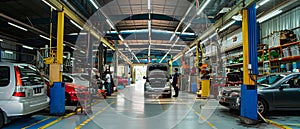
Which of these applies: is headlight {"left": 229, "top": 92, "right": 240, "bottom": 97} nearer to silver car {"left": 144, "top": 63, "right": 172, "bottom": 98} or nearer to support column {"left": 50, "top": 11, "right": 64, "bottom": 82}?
support column {"left": 50, "top": 11, "right": 64, "bottom": 82}

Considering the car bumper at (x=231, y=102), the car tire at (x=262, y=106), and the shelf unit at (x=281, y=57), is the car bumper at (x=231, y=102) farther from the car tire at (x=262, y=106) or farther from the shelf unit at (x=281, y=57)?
the shelf unit at (x=281, y=57)

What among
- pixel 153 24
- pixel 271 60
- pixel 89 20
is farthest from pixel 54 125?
pixel 153 24

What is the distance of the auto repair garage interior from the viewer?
5879 millimetres

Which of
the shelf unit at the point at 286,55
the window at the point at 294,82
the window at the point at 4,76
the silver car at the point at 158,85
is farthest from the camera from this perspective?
the silver car at the point at 158,85

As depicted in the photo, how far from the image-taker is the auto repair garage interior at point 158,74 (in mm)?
5879

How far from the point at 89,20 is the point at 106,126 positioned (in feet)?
20.8

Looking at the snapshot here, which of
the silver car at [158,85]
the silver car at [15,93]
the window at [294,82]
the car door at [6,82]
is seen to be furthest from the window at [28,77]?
the silver car at [158,85]

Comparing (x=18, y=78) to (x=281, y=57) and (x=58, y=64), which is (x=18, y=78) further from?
(x=281, y=57)

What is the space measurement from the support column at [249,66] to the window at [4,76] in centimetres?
569

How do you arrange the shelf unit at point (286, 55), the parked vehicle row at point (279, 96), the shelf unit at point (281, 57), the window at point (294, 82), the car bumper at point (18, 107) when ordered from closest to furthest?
the car bumper at point (18, 107), the parked vehicle row at point (279, 96), the window at point (294, 82), the shelf unit at point (286, 55), the shelf unit at point (281, 57)

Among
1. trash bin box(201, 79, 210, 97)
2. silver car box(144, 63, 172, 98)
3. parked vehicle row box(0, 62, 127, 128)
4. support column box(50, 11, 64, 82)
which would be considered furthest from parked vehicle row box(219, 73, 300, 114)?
silver car box(144, 63, 172, 98)

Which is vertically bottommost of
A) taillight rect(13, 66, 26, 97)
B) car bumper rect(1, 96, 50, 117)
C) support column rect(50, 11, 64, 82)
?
car bumper rect(1, 96, 50, 117)

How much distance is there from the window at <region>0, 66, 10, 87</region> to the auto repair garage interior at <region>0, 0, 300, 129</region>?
0.9 inches

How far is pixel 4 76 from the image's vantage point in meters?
5.29
